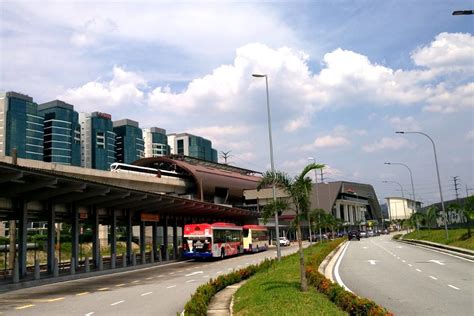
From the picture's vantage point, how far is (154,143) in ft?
625

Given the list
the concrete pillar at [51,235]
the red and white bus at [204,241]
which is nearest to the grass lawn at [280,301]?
the concrete pillar at [51,235]

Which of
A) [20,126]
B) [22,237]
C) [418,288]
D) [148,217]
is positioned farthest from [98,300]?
[20,126]

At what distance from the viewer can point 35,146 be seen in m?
138

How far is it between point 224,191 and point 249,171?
73.2 ft

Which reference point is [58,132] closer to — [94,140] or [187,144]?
[94,140]

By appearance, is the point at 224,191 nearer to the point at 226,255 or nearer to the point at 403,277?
the point at 226,255

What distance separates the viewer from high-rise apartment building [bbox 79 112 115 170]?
159 meters

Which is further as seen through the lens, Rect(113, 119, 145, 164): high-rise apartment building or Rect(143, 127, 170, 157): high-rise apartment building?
Rect(143, 127, 170, 157): high-rise apartment building

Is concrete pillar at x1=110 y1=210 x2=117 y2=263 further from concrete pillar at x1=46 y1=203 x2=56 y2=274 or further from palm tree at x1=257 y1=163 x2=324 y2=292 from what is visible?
palm tree at x1=257 y1=163 x2=324 y2=292

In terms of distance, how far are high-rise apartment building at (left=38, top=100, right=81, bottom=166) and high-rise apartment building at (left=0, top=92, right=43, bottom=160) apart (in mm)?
3765

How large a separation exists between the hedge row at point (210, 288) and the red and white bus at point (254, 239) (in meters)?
26.4

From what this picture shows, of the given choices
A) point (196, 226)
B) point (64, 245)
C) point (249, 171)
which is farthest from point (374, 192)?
point (196, 226)

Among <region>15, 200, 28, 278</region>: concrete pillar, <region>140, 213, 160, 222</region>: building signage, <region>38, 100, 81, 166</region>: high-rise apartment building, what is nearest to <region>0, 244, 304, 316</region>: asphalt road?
<region>15, 200, 28, 278</region>: concrete pillar

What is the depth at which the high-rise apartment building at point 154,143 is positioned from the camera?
189250mm
